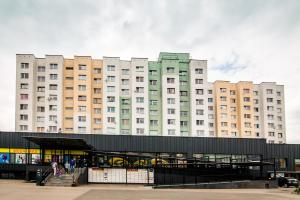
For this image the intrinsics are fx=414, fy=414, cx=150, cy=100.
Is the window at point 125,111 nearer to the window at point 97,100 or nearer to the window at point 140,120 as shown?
the window at point 140,120

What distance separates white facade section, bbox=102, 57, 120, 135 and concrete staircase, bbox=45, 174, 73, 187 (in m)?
47.5

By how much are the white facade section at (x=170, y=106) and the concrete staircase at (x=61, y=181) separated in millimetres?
48583

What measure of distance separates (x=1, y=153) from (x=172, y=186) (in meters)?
23.6

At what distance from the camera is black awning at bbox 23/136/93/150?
3258cm

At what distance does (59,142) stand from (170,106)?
47.6 metres

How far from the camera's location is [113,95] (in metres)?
80.9

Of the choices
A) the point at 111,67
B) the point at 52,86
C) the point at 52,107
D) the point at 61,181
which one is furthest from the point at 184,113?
the point at 61,181

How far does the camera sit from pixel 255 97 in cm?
9881

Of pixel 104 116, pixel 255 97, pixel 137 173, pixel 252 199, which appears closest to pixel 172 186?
pixel 137 173

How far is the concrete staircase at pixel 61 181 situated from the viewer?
30266mm

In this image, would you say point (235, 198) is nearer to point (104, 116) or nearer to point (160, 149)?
point (160, 149)

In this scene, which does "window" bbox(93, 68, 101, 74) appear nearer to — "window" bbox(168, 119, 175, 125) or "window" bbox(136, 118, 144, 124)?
"window" bbox(136, 118, 144, 124)

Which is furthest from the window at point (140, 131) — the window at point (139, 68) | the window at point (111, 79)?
the window at point (139, 68)

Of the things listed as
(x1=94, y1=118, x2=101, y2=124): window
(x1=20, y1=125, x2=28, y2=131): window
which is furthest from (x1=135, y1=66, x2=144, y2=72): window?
(x1=20, y1=125, x2=28, y2=131): window
